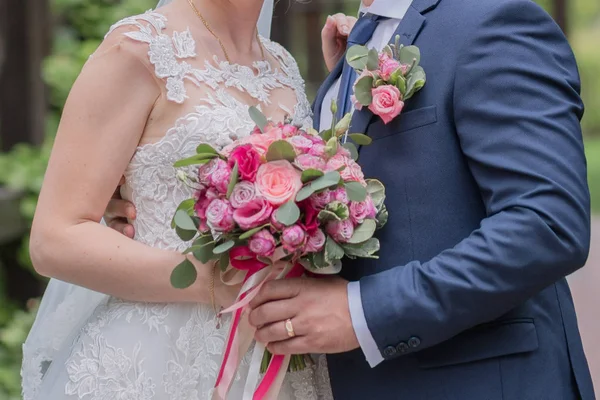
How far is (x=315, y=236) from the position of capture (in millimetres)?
2135

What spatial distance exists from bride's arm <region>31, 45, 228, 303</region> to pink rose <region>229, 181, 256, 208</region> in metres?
0.45

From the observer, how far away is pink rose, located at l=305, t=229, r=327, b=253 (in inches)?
83.8

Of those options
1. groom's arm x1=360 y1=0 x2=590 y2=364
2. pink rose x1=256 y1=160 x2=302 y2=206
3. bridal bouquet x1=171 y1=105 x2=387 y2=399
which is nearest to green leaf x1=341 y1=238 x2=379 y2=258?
bridal bouquet x1=171 y1=105 x2=387 y2=399

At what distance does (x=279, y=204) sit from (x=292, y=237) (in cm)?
8

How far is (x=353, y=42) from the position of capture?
104 inches

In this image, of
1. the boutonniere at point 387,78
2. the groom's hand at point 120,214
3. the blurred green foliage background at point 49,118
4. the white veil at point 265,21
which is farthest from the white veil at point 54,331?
the blurred green foliage background at point 49,118

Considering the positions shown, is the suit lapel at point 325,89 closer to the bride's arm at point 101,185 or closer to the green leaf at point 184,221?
the bride's arm at point 101,185

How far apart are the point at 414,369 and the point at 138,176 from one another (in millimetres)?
953

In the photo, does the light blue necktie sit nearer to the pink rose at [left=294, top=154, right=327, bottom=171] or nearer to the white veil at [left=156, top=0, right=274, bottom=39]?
the pink rose at [left=294, top=154, right=327, bottom=171]

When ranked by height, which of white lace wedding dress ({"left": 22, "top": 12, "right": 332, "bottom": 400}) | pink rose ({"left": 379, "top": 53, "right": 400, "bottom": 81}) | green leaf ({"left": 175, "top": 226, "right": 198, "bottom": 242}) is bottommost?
white lace wedding dress ({"left": 22, "top": 12, "right": 332, "bottom": 400})

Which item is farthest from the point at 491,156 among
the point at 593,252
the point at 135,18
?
the point at 593,252

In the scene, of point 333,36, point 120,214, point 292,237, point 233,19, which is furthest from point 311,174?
point 333,36

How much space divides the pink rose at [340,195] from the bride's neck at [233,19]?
3.12 feet

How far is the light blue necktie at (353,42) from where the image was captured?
102 inches
